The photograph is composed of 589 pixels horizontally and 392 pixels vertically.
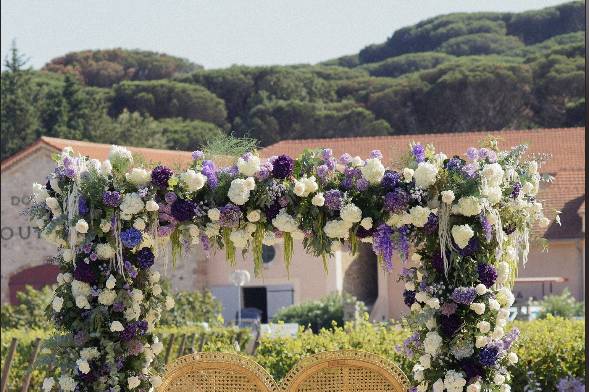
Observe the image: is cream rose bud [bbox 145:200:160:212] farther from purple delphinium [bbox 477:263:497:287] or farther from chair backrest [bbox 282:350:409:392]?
purple delphinium [bbox 477:263:497:287]

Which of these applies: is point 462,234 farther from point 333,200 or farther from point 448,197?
point 333,200

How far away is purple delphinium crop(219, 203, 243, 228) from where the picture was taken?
6.96 metres

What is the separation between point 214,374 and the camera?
7.28 meters

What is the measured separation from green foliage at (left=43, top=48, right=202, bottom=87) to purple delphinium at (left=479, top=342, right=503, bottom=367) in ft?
184

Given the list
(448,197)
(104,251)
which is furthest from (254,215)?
(448,197)

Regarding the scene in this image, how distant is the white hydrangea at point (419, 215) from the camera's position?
22.0 ft

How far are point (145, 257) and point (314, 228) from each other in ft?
3.74

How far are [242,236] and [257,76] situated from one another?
57.4m

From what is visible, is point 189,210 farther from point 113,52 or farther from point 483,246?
point 113,52

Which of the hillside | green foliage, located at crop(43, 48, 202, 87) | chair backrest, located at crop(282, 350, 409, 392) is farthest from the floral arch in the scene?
green foliage, located at crop(43, 48, 202, 87)

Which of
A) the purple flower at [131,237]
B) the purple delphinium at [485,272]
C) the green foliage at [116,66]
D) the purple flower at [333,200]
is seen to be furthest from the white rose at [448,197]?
the green foliage at [116,66]

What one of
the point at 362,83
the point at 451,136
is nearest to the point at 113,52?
the point at 362,83

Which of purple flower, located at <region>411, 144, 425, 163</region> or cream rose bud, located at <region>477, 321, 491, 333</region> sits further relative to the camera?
purple flower, located at <region>411, 144, 425, 163</region>

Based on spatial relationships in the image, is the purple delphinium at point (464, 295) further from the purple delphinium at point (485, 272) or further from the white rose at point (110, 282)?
the white rose at point (110, 282)
